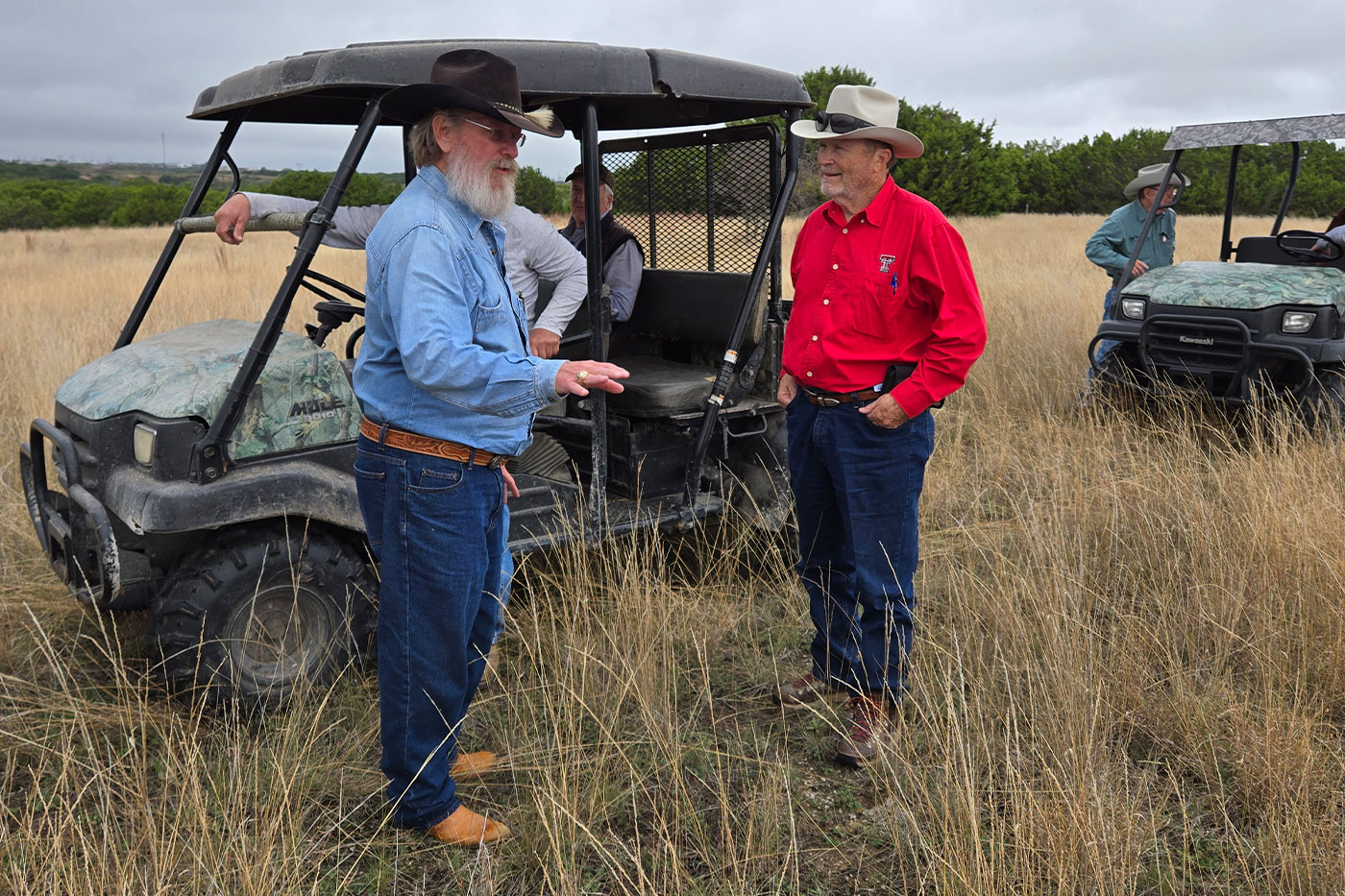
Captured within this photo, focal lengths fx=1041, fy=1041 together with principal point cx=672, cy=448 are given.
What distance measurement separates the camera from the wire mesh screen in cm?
453

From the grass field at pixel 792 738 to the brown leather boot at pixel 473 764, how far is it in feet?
0.20

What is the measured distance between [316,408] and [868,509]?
1.87 m

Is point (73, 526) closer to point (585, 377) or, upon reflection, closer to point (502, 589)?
point (502, 589)

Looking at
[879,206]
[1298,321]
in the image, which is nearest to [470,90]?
[879,206]

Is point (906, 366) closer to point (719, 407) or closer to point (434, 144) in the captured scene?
point (719, 407)

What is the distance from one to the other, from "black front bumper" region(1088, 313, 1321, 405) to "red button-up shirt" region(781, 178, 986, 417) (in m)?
4.02

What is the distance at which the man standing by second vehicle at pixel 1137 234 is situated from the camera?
7758mm

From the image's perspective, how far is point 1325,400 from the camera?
619 centimetres

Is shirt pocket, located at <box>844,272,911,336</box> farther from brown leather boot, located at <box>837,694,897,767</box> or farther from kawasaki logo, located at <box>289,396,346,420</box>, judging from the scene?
kawasaki logo, located at <box>289,396,346,420</box>

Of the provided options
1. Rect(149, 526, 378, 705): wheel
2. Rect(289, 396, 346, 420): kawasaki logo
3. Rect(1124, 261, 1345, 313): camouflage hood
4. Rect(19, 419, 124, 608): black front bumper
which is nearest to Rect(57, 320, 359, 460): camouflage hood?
Rect(289, 396, 346, 420): kawasaki logo

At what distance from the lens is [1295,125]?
692 centimetres

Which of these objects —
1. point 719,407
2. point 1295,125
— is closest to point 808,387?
point 719,407

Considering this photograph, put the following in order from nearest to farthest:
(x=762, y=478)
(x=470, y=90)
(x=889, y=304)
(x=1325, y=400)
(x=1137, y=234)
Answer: (x=470, y=90), (x=889, y=304), (x=762, y=478), (x=1325, y=400), (x=1137, y=234)

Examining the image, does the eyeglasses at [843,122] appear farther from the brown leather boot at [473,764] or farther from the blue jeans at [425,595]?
the brown leather boot at [473,764]
